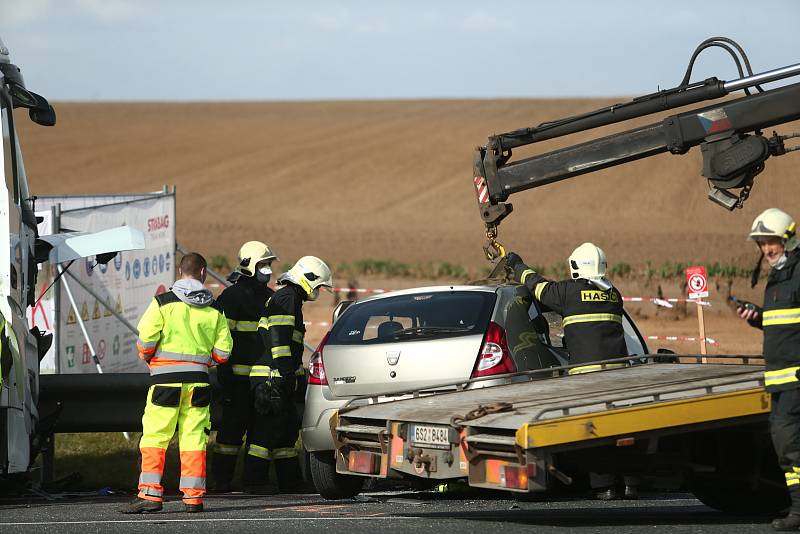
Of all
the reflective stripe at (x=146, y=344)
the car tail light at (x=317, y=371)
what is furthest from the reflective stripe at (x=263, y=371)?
the reflective stripe at (x=146, y=344)

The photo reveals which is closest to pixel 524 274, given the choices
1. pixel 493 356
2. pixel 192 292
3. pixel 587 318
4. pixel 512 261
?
pixel 512 261

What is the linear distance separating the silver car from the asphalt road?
0.58m

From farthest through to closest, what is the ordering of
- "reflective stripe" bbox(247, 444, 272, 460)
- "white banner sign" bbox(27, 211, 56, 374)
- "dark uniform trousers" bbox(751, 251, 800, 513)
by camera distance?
"white banner sign" bbox(27, 211, 56, 374) → "reflective stripe" bbox(247, 444, 272, 460) → "dark uniform trousers" bbox(751, 251, 800, 513)

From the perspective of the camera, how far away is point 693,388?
743cm

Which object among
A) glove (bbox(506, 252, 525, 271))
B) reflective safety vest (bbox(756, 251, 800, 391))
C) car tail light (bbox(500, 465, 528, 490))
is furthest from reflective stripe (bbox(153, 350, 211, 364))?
reflective safety vest (bbox(756, 251, 800, 391))

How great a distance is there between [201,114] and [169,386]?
72898 mm

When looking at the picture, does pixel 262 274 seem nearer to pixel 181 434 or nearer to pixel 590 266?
pixel 181 434

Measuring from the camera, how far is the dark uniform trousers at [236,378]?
34.9ft

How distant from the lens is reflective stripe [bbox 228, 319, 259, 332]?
35.6 ft

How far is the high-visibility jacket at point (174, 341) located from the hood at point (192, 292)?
4cm

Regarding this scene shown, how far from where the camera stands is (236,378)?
1072cm

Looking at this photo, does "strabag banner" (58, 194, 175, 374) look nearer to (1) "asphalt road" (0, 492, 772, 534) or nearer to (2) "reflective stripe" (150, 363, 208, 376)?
(1) "asphalt road" (0, 492, 772, 534)

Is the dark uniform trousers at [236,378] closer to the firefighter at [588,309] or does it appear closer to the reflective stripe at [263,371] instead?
the reflective stripe at [263,371]

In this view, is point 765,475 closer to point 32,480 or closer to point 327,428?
point 327,428
